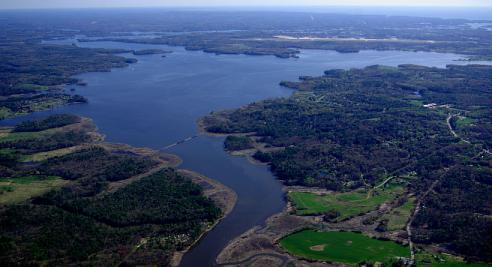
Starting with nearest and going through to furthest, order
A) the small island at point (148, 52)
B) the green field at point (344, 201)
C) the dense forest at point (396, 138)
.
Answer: the dense forest at point (396, 138) → the green field at point (344, 201) → the small island at point (148, 52)

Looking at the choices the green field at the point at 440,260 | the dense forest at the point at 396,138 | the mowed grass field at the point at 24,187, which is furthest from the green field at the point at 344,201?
the mowed grass field at the point at 24,187

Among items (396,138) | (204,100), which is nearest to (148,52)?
(204,100)

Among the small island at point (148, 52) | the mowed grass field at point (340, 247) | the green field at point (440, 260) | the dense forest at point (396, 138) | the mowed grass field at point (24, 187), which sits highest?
the small island at point (148, 52)

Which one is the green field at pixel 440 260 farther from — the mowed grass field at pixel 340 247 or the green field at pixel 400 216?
the green field at pixel 400 216

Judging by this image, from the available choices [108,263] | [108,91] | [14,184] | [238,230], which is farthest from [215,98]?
[108,263]

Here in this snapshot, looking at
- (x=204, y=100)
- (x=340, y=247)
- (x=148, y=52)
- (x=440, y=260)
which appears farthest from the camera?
(x=148, y=52)

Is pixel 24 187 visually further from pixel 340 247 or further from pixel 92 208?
pixel 340 247
